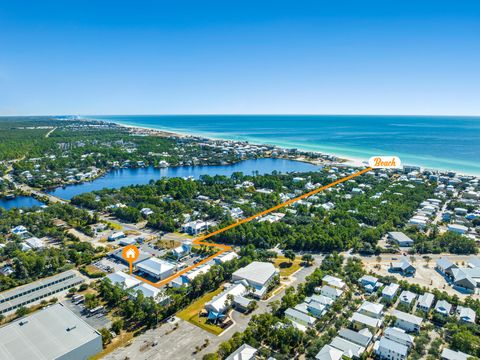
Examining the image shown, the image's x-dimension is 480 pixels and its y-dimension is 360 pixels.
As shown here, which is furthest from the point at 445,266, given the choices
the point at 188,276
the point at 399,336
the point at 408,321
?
the point at 188,276

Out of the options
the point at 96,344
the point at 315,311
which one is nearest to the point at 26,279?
the point at 96,344

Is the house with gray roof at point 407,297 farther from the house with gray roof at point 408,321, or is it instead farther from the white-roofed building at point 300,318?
the white-roofed building at point 300,318

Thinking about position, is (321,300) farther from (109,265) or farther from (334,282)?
(109,265)

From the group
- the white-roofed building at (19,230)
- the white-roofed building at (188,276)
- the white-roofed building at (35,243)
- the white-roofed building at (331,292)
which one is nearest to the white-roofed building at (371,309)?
the white-roofed building at (331,292)

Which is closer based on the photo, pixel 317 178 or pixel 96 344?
pixel 96 344

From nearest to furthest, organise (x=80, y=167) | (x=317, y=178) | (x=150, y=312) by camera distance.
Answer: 1. (x=150, y=312)
2. (x=317, y=178)
3. (x=80, y=167)

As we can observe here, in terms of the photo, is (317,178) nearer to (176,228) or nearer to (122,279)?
(176,228)

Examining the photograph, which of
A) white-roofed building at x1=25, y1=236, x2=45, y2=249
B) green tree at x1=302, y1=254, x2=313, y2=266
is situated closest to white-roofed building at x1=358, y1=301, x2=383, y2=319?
green tree at x1=302, y1=254, x2=313, y2=266
